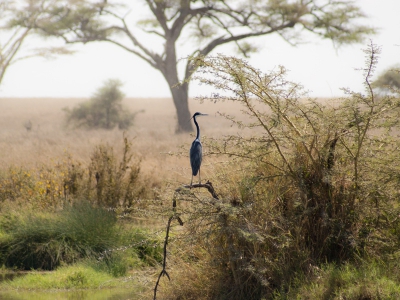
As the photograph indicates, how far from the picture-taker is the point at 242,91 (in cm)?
582

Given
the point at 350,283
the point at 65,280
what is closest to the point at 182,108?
the point at 65,280

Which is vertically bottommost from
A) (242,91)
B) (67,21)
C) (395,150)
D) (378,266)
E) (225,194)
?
(378,266)

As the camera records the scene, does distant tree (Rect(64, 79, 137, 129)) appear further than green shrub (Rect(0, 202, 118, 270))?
Yes

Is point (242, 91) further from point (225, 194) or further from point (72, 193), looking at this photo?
point (72, 193)

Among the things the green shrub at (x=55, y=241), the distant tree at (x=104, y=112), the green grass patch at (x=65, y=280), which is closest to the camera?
the green grass patch at (x=65, y=280)

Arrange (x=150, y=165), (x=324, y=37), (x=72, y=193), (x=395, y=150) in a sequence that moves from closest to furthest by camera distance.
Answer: (x=395, y=150), (x=72, y=193), (x=150, y=165), (x=324, y=37)

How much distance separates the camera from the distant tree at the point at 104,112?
35406 mm

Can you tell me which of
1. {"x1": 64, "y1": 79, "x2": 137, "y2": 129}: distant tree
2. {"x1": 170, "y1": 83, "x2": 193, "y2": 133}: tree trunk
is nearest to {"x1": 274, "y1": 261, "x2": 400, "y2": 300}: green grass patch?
{"x1": 170, "y1": 83, "x2": 193, "y2": 133}: tree trunk

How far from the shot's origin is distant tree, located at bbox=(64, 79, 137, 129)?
3541 cm

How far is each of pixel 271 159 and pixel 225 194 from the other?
0.58m

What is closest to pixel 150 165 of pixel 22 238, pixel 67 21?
pixel 22 238

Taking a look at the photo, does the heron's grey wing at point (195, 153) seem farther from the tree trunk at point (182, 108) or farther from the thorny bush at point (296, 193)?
the tree trunk at point (182, 108)

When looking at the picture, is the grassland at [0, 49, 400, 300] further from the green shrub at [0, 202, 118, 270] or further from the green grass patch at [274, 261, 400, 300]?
the green shrub at [0, 202, 118, 270]

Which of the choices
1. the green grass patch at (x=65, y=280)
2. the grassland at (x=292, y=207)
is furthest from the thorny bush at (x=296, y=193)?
the green grass patch at (x=65, y=280)
